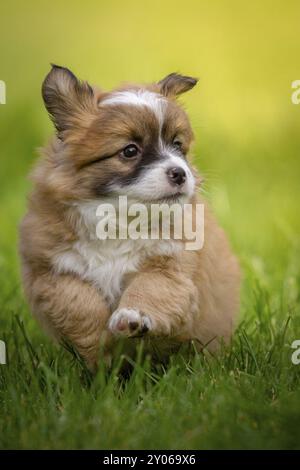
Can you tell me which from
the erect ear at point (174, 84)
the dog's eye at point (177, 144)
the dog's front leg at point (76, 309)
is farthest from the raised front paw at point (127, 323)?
the erect ear at point (174, 84)

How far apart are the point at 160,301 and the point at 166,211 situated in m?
0.43

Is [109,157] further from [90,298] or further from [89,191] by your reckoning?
[90,298]

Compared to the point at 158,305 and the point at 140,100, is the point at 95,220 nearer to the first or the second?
the point at 158,305

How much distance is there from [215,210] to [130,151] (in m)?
3.20

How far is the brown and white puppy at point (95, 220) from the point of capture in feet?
12.7

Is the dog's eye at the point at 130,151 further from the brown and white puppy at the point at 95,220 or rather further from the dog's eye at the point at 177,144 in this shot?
the dog's eye at the point at 177,144

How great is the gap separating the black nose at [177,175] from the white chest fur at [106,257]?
1.11 ft

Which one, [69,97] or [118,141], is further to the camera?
[69,97]

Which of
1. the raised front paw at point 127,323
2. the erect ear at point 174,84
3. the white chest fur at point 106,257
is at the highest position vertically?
the erect ear at point 174,84

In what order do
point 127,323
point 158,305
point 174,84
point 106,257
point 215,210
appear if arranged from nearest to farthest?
point 127,323
point 158,305
point 106,257
point 174,84
point 215,210

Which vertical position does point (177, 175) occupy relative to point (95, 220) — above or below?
above

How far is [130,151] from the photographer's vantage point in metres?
3.91

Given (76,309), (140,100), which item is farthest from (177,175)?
(76,309)
